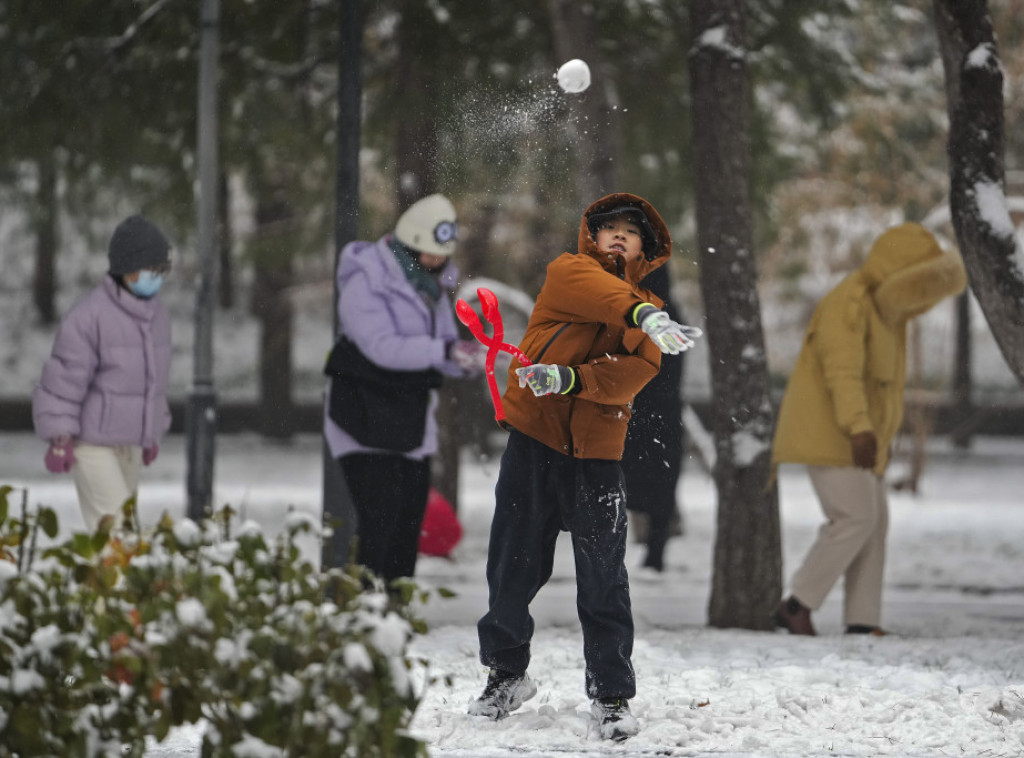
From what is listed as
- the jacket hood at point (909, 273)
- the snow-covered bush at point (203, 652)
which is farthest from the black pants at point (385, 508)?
the snow-covered bush at point (203, 652)

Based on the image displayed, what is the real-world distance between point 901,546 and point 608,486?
865 cm

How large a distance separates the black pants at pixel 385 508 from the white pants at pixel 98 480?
1038 millimetres

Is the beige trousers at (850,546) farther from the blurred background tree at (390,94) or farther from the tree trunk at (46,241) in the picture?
the tree trunk at (46,241)

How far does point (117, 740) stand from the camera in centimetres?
332

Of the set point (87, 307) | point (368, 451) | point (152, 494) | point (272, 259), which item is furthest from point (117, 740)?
point (152, 494)

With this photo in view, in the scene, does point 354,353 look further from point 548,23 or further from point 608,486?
point 548,23

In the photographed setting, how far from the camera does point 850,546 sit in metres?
6.95

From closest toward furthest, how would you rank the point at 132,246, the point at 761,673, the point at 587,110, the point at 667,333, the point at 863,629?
the point at 667,333 < the point at 761,673 < the point at 132,246 < the point at 863,629 < the point at 587,110

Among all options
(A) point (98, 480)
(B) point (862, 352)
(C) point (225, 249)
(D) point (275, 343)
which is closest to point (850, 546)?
(B) point (862, 352)

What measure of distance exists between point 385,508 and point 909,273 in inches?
107

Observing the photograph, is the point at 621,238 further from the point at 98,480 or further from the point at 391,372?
the point at 98,480

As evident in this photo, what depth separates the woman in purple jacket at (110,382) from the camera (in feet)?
21.4

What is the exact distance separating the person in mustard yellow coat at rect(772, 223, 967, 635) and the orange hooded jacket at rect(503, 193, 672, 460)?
238 cm

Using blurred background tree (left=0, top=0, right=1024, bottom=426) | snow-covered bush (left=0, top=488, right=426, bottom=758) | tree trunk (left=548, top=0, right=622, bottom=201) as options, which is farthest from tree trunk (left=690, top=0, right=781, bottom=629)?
snow-covered bush (left=0, top=488, right=426, bottom=758)
